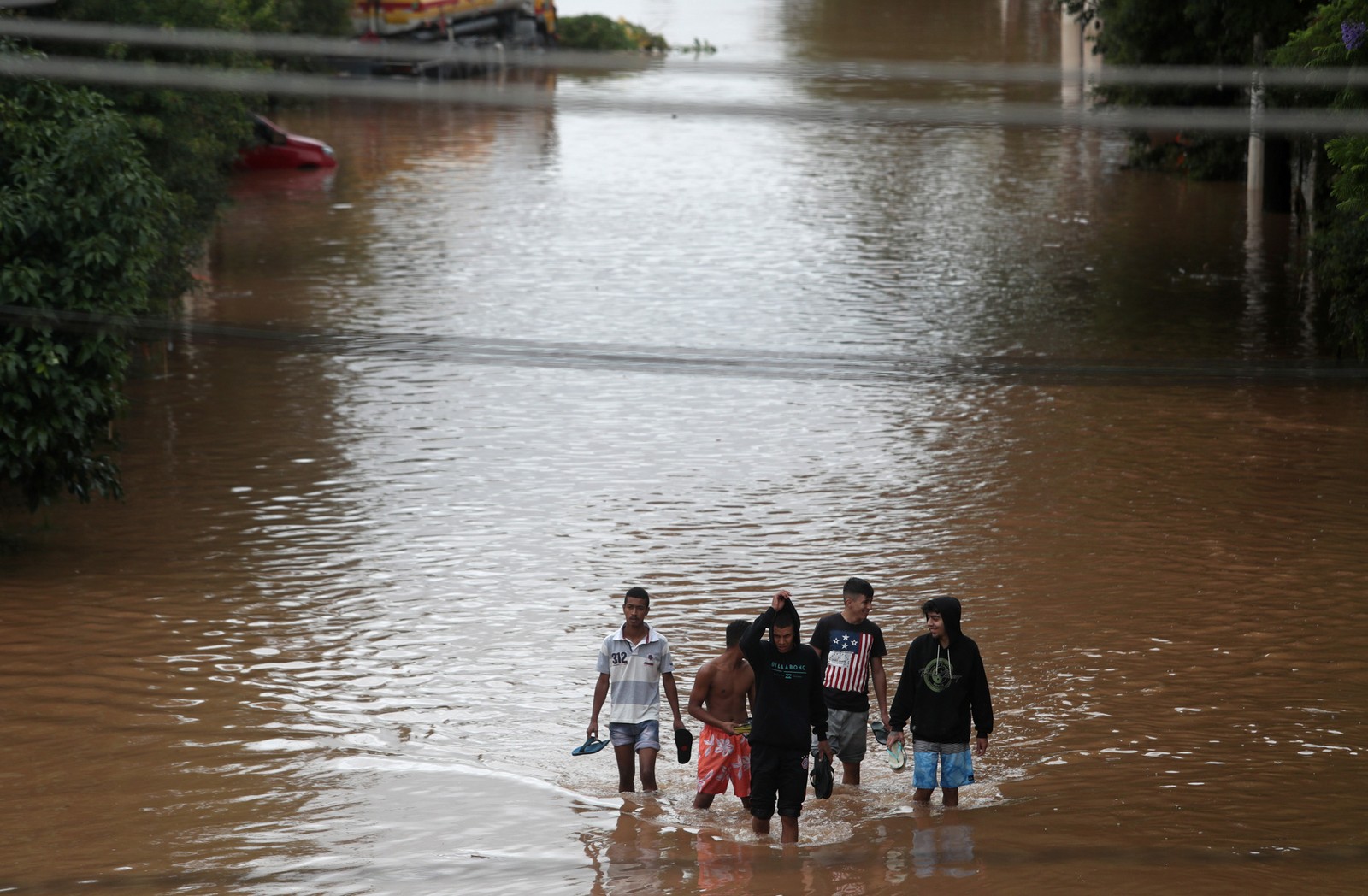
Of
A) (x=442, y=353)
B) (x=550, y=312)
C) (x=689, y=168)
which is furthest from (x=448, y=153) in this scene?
(x=442, y=353)

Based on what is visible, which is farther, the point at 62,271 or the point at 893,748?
the point at 62,271

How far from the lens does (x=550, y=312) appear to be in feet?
80.9

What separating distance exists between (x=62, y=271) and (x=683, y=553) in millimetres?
6032

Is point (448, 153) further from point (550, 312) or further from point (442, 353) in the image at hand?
point (442, 353)

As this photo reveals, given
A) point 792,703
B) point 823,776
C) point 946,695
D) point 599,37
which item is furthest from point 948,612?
point 599,37

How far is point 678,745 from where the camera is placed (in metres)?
9.90

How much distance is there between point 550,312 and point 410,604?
11.5 metres

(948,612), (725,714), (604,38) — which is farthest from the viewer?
(604,38)

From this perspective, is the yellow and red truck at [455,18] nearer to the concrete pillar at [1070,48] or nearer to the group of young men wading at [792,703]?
the concrete pillar at [1070,48]

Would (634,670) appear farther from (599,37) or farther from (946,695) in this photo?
(599,37)

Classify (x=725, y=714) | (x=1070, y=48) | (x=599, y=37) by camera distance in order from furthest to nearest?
1. (x=599, y=37)
2. (x=1070, y=48)
3. (x=725, y=714)

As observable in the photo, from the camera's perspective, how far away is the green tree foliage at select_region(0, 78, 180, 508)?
14.0 meters

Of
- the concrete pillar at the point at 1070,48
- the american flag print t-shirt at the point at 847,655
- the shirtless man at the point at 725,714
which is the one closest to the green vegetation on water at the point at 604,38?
the concrete pillar at the point at 1070,48

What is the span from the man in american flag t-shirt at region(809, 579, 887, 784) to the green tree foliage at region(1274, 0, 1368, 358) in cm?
628
